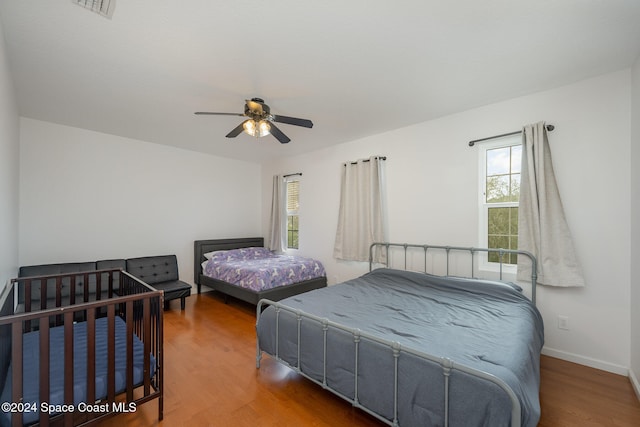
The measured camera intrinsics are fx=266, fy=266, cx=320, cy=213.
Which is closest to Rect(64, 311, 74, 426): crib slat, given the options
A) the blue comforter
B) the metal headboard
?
the blue comforter

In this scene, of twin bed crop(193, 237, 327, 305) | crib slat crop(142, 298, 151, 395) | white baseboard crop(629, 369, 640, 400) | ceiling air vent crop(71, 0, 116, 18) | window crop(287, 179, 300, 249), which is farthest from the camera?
window crop(287, 179, 300, 249)

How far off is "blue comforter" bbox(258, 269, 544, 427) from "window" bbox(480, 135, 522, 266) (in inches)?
22.5

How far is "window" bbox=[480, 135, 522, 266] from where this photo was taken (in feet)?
9.11

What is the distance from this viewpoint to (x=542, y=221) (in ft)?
8.07

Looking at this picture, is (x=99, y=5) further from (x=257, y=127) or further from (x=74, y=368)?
(x=74, y=368)

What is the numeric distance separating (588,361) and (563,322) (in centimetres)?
34

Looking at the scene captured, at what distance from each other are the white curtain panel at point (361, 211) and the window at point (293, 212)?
1.16 m

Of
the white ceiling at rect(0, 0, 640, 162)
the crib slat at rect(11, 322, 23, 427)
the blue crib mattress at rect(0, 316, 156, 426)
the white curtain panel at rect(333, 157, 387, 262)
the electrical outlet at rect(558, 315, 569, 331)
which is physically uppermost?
the white ceiling at rect(0, 0, 640, 162)

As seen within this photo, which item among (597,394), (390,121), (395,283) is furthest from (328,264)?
(597,394)

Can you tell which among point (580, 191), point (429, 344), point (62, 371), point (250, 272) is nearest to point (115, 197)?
point (250, 272)

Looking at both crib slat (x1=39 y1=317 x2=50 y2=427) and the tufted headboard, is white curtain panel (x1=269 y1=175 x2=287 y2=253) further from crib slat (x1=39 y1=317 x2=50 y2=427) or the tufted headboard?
crib slat (x1=39 y1=317 x2=50 y2=427)

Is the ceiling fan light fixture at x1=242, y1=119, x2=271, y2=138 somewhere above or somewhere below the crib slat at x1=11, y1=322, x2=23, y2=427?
above

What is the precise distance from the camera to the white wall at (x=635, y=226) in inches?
79.8

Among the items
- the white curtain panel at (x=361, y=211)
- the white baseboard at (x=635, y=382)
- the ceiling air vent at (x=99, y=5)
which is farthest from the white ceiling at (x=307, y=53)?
the white baseboard at (x=635, y=382)
